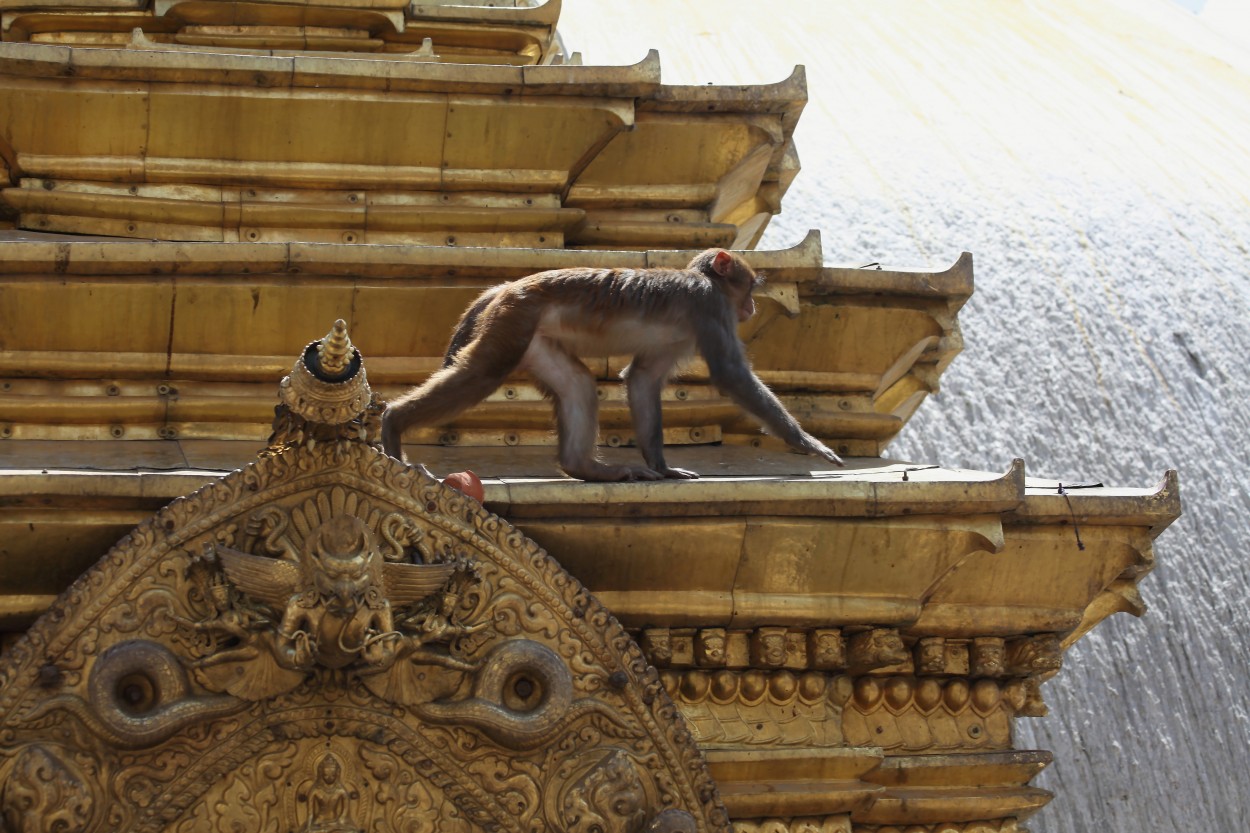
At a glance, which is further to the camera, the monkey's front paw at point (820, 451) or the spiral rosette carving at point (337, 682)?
the monkey's front paw at point (820, 451)

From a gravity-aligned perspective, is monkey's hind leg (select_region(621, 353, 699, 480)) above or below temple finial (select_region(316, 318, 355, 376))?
above

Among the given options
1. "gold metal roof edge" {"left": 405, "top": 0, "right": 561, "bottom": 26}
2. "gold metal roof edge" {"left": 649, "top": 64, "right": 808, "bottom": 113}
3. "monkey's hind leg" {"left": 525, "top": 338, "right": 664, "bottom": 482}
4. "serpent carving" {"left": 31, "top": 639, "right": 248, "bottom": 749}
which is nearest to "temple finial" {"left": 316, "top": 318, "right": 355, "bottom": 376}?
"serpent carving" {"left": 31, "top": 639, "right": 248, "bottom": 749}

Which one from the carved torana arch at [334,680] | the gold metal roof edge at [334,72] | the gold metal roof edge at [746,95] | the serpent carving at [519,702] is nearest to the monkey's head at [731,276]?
the gold metal roof edge at [334,72]

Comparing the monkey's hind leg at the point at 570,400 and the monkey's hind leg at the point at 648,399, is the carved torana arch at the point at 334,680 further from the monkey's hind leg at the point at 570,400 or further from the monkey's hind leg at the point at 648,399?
the monkey's hind leg at the point at 648,399

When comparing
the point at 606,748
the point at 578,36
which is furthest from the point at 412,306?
the point at 578,36

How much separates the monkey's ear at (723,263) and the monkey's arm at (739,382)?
0.26 m

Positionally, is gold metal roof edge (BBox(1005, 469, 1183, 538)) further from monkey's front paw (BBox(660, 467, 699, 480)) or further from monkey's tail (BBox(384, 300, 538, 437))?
monkey's tail (BBox(384, 300, 538, 437))

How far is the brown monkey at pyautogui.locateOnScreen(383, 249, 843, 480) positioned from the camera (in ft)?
27.7

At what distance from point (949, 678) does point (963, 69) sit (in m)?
17.7

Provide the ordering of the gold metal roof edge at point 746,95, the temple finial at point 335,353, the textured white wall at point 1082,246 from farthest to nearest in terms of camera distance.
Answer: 1. the textured white wall at point 1082,246
2. the gold metal roof edge at point 746,95
3. the temple finial at point 335,353

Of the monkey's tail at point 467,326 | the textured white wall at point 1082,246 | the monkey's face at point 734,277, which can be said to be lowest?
the monkey's tail at point 467,326

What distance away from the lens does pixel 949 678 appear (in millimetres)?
8672

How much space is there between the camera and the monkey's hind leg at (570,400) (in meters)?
8.57

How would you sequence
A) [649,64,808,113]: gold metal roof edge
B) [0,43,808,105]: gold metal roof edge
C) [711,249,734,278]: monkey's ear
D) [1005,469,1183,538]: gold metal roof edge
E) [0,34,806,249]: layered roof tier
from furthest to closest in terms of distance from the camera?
[649,64,808,113]: gold metal roof edge → [0,34,806,249]: layered roof tier → [0,43,808,105]: gold metal roof edge → [711,249,734,278]: monkey's ear → [1005,469,1183,538]: gold metal roof edge
